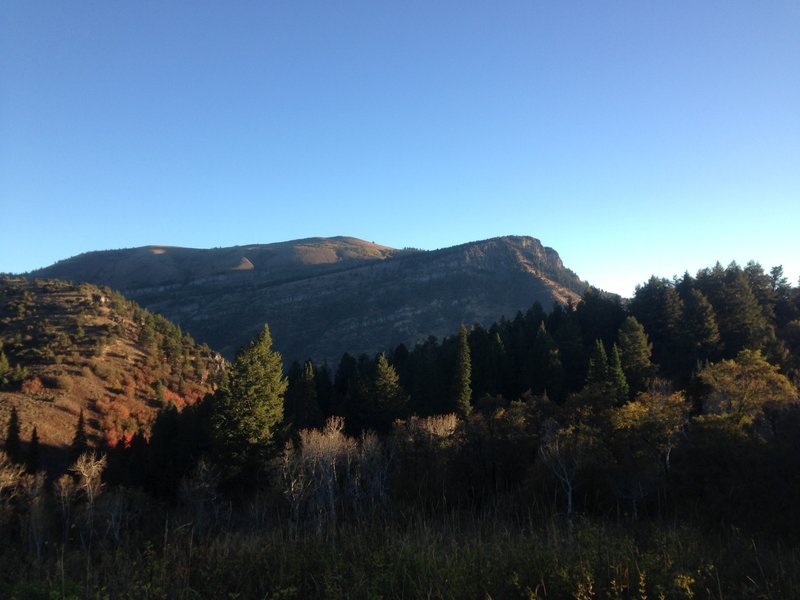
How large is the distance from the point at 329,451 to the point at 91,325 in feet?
245

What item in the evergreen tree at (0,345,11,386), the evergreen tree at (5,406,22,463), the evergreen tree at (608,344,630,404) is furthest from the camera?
the evergreen tree at (0,345,11,386)

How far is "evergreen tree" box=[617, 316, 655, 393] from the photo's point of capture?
4578cm

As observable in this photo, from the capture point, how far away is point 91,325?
85.6m

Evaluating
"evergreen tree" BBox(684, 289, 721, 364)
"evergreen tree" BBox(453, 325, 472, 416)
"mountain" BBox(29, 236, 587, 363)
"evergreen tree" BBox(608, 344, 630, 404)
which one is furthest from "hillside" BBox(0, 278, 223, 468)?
"evergreen tree" BBox(684, 289, 721, 364)

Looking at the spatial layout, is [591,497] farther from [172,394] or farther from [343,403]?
[172,394]

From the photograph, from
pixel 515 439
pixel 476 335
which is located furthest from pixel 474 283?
pixel 515 439

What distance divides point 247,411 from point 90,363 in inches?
1979

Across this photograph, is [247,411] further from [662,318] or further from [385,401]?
[662,318]

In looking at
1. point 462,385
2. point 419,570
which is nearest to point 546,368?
point 462,385

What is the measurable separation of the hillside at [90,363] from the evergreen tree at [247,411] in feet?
98.4

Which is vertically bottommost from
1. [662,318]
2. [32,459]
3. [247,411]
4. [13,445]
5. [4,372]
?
[32,459]

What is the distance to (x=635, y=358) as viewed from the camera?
46.9 metres

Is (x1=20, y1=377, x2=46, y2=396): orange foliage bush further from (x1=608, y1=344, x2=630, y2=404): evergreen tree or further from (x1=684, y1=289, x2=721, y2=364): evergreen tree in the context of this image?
(x1=684, y1=289, x2=721, y2=364): evergreen tree

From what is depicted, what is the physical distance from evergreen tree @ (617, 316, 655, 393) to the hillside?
2143 inches
